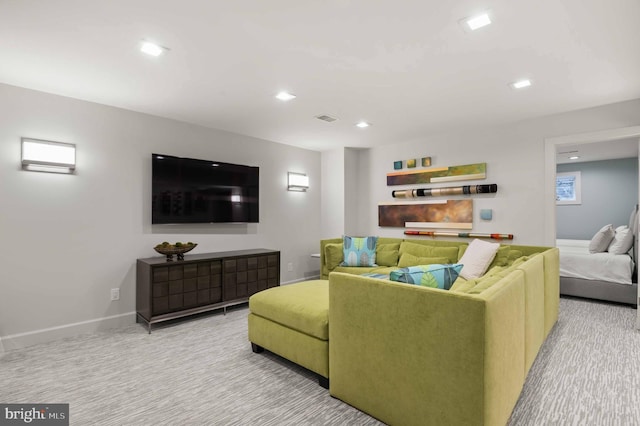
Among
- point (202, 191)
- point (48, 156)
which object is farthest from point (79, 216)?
point (202, 191)

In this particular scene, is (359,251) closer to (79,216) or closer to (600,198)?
(79,216)

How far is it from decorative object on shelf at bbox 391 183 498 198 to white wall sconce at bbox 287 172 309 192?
144 centimetres

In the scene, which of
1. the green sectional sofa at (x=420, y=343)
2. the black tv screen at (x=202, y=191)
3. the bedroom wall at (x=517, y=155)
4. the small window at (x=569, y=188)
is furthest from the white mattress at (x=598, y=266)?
the black tv screen at (x=202, y=191)

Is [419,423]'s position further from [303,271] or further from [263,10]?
[303,271]

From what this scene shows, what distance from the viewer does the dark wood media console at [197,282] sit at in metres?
3.30

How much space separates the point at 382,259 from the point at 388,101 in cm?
219

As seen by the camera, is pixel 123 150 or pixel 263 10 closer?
pixel 263 10

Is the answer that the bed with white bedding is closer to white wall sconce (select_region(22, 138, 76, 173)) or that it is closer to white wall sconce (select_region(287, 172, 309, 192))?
white wall sconce (select_region(287, 172, 309, 192))

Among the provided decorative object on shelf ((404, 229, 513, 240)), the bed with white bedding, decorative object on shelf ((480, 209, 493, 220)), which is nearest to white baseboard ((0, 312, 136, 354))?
decorative object on shelf ((404, 229, 513, 240))

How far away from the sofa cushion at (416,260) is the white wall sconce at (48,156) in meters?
3.88

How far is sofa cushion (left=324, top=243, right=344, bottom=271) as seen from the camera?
461 centimetres

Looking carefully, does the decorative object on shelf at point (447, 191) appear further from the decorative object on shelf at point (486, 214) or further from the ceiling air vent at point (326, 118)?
the ceiling air vent at point (326, 118)

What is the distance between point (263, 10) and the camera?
73.8 inches

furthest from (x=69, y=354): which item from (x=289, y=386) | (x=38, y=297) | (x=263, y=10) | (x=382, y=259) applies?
(x=382, y=259)
